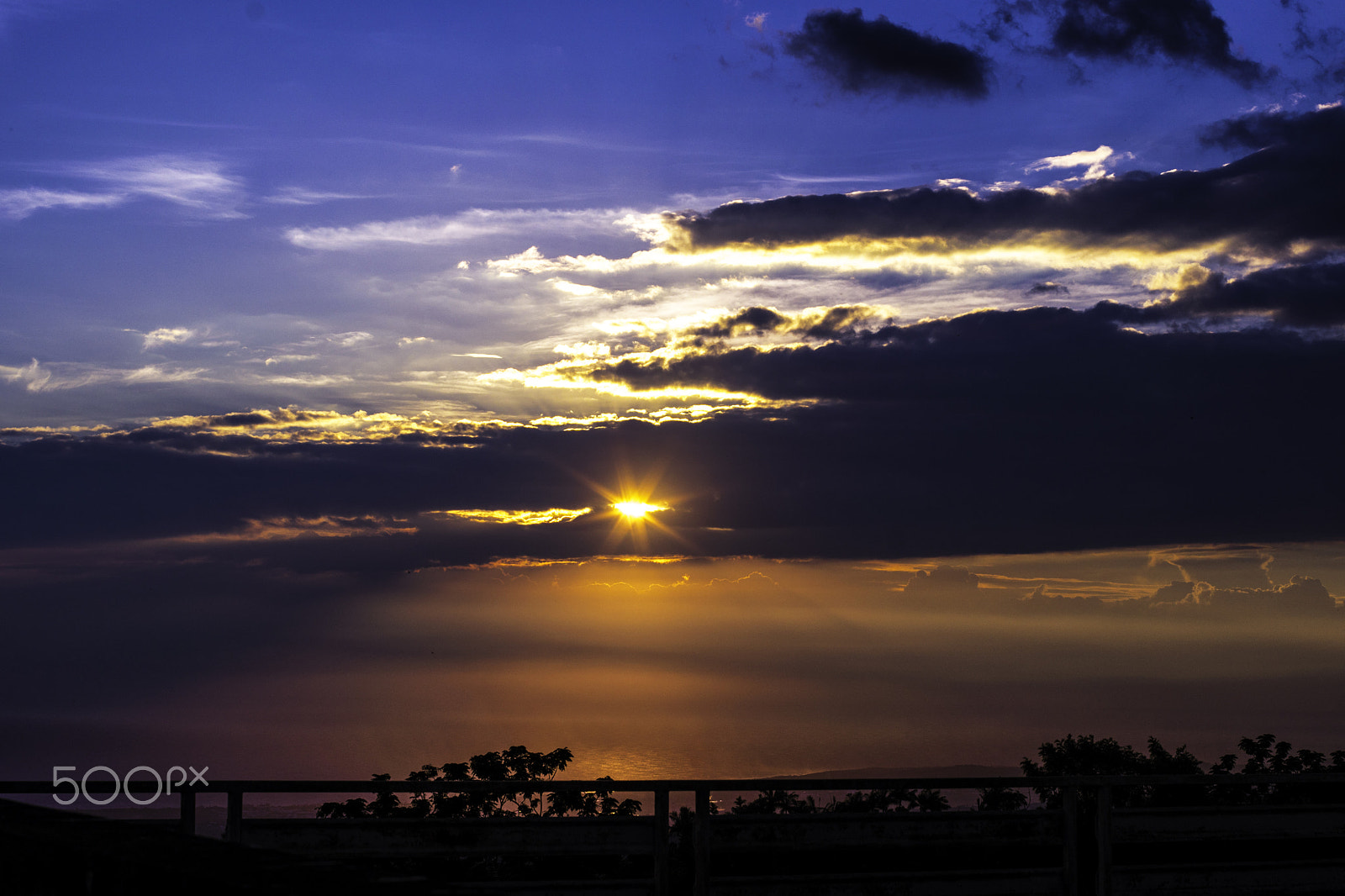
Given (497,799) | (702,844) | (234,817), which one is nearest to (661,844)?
(702,844)

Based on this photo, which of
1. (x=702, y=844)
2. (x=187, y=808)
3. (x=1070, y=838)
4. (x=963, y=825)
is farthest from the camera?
(x=1070, y=838)

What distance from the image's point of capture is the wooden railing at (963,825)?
6.88 m

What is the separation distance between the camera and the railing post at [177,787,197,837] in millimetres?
6746

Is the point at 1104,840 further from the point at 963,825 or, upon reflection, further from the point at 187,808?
the point at 187,808

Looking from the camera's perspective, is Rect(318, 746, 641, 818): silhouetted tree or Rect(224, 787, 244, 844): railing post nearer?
Rect(224, 787, 244, 844): railing post

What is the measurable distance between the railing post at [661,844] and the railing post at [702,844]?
0.20m

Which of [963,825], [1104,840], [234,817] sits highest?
[234,817]

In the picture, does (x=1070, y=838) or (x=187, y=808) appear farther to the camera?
(x=1070, y=838)

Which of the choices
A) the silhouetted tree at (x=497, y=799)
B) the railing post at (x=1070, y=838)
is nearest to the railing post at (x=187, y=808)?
the silhouetted tree at (x=497, y=799)

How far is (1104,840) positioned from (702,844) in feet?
9.21

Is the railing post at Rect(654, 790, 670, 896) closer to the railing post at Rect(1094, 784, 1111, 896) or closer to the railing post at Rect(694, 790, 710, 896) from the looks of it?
the railing post at Rect(694, 790, 710, 896)

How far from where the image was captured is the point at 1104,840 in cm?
750

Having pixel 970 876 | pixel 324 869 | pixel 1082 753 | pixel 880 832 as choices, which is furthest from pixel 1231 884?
pixel 1082 753

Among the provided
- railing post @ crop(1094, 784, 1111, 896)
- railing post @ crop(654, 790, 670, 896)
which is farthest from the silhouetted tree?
railing post @ crop(1094, 784, 1111, 896)
